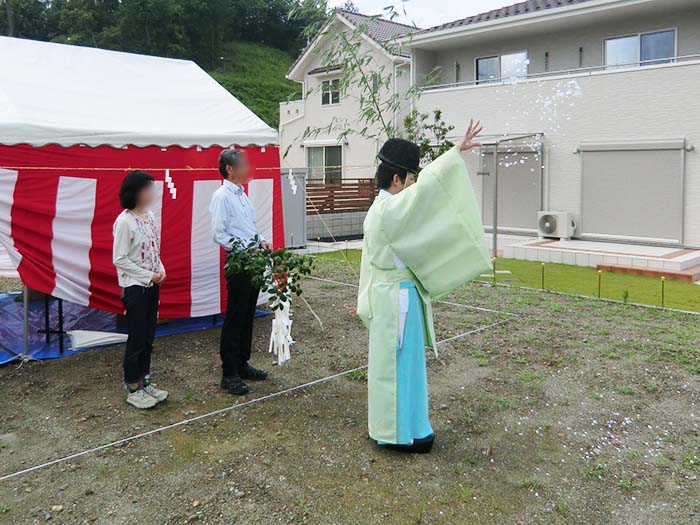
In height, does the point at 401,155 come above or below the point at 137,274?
above

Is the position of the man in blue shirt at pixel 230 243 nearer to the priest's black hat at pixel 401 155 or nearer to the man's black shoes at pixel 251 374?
the man's black shoes at pixel 251 374

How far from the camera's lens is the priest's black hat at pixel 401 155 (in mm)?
3162

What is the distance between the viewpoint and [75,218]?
4.73 m

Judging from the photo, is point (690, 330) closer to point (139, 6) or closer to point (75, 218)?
point (75, 218)

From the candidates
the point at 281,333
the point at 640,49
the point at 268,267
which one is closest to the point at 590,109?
the point at 640,49

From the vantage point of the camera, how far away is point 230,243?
13.3ft

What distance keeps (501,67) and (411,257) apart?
472 inches

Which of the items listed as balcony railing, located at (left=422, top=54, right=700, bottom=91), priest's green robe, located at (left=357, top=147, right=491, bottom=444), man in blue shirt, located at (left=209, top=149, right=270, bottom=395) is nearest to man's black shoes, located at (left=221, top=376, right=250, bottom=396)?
man in blue shirt, located at (left=209, top=149, right=270, bottom=395)

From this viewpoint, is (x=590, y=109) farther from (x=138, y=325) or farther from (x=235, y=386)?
(x=138, y=325)

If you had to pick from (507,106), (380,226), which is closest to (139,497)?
(380,226)

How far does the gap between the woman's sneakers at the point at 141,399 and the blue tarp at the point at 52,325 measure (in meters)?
1.32

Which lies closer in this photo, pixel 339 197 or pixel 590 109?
pixel 590 109

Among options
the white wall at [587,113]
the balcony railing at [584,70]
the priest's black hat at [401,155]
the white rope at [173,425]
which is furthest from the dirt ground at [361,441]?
the balcony railing at [584,70]

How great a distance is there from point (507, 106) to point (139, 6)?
25.4 meters
